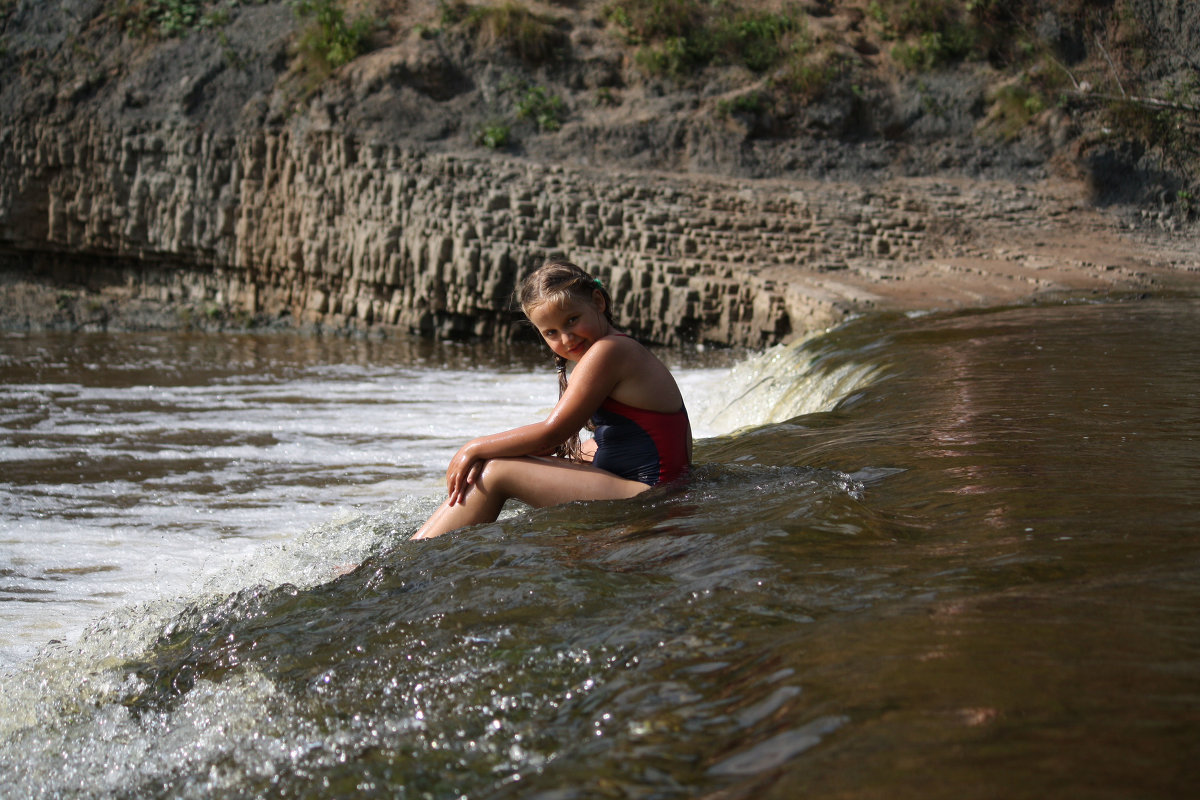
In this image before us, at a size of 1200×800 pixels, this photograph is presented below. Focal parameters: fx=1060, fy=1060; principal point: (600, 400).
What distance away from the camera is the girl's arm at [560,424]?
11.6 feet

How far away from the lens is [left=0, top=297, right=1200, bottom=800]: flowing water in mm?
1821

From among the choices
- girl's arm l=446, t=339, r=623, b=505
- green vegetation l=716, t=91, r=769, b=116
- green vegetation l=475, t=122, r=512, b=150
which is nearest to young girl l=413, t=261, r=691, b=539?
girl's arm l=446, t=339, r=623, b=505

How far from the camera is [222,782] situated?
2146 mm

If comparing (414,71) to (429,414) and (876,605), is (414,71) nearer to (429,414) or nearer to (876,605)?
(429,414)

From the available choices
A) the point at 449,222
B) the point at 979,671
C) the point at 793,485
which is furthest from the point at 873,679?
the point at 449,222

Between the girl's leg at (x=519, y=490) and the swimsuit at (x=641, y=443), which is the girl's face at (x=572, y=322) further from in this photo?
the girl's leg at (x=519, y=490)

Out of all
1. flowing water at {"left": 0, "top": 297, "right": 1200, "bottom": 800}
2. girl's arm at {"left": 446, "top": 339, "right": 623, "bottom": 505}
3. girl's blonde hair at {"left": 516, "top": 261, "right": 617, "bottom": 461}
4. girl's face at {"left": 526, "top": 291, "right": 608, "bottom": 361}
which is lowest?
flowing water at {"left": 0, "top": 297, "right": 1200, "bottom": 800}

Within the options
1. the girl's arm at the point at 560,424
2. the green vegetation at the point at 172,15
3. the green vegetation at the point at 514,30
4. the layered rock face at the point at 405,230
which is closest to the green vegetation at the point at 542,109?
the green vegetation at the point at 514,30

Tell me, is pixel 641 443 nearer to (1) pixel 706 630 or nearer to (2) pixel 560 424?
(2) pixel 560 424

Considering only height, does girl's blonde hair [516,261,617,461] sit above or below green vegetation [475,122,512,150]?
below

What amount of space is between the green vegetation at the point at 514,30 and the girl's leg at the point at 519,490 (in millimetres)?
13236

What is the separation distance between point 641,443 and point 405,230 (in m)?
11.0

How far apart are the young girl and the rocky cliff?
27.0 feet

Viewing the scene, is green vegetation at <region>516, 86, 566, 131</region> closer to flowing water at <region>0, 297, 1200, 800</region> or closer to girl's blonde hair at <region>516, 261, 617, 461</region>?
flowing water at <region>0, 297, 1200, 800</region>
